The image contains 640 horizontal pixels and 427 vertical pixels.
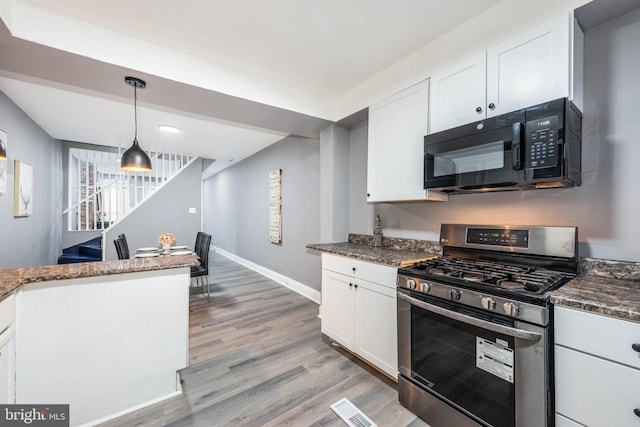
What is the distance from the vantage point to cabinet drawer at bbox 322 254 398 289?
1905mm

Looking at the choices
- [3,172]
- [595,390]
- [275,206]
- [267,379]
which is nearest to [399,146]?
[595,390]

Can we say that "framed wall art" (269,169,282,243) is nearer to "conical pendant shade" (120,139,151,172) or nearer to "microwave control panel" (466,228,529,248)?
"conical pendant shade" (120,139,151,172)

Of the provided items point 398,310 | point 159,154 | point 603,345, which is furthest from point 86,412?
point 159,154

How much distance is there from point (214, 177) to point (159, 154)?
8.98 ft

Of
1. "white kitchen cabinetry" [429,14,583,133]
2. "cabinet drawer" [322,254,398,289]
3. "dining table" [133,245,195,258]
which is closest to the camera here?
"white kitchen cabinetry" [429,14,583,133]

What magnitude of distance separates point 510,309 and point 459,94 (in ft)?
4.57

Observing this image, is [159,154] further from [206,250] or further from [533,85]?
[533,85]

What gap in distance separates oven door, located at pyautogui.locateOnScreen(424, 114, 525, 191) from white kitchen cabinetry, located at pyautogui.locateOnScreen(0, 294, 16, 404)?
8.22ft

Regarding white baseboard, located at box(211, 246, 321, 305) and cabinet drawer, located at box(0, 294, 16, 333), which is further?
white baseboard, located at box(211, 246, 321, 305)

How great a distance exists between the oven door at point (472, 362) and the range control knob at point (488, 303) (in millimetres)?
44

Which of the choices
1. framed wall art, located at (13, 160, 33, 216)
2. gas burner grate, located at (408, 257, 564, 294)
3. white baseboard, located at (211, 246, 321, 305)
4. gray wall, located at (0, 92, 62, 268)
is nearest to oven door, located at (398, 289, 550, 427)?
gas burner grate, located at (408, 257, 564, 294)

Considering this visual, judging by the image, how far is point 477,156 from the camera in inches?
67.1

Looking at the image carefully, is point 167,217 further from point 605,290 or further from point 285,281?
point 605,290

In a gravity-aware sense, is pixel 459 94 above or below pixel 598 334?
above
